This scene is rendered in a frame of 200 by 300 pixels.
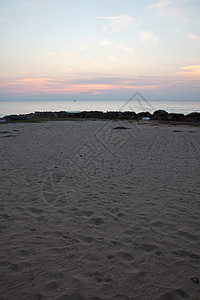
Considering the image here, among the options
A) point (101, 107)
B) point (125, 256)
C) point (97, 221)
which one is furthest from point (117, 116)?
point (101, 107)

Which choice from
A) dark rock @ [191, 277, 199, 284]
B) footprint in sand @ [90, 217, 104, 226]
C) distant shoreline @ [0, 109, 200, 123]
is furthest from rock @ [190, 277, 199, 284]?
distant shoreline @ [0, 109, 200, 123]

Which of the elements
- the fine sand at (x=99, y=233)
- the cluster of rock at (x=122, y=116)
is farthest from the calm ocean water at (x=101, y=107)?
the fine sand at (x=99, y=233)

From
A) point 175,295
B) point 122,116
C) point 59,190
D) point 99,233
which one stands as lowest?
point 175,295

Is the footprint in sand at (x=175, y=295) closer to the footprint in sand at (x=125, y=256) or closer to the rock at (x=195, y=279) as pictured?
the rock at (x=195, y=279)

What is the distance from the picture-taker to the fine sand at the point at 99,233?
2.81m

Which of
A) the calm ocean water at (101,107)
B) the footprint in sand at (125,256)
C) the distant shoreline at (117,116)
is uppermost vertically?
the calm ocean water at (101,107)

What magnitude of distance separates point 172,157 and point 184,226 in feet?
20.0

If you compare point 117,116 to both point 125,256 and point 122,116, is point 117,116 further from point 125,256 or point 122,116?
point 125,256

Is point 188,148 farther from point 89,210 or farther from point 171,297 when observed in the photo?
point 171,297

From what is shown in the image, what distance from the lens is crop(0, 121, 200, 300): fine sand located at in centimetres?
281

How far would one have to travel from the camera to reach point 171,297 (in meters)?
2.65

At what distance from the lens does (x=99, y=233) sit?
3955 millimetres

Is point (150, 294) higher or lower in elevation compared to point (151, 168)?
lower

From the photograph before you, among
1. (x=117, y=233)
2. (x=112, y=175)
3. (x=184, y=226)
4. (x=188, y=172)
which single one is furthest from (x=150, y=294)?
(x=188, y=172)
